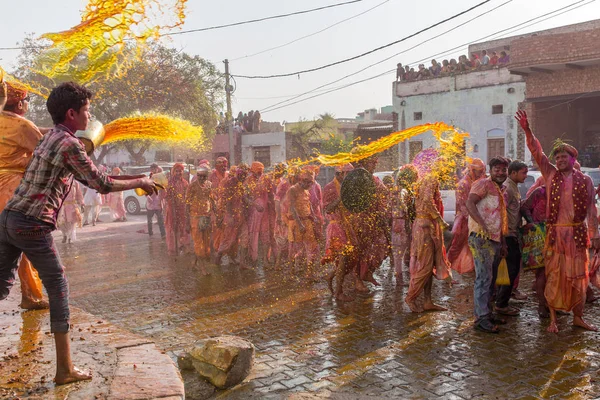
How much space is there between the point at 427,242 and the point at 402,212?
207 cm

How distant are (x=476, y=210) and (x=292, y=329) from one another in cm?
226

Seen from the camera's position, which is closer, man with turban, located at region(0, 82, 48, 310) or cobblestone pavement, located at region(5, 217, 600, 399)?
cobblestone pavement, located at region(5, 217, 600, 399)

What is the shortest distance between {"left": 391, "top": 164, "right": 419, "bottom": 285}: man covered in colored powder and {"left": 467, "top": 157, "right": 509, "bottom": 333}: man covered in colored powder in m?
1.23

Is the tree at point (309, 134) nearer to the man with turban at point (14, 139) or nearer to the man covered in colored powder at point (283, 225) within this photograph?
the man covered in colored powder at point (283, 225)

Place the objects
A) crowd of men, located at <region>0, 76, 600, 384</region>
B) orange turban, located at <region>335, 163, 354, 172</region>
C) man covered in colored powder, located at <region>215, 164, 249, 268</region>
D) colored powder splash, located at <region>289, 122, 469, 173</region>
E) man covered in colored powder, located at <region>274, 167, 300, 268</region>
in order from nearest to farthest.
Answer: crowd of men, located at <region>0, 76, 600, 384</region> → colored powder splash, located at <region>289, 122, 469, 173</region> → orange turban, located at <region>335, 163, 354, 172</region> → man covered in colored powder, located at <region>274, 167, 300, 268</region> → man covered in colored powder, located at <region>215, 164, 249, 268</region>

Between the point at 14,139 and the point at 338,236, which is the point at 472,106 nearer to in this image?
the point at 338,236

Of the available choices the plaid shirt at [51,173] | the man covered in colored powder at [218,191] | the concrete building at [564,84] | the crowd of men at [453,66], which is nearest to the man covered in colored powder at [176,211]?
the man covered in colored powder at [218,191]

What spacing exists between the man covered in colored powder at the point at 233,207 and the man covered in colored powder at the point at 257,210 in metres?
0.21

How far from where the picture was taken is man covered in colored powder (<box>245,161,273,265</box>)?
1122 centimetres

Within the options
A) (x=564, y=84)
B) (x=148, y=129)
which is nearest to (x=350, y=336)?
(x=148, y=129)

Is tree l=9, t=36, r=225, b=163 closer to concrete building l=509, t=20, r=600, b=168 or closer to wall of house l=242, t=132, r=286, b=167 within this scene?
wall of house l=242, t=132, r=286, b=167

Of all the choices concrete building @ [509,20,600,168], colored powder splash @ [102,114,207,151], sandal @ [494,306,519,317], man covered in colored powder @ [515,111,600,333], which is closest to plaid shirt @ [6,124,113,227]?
colored powder splash @ [102,114,207,151]

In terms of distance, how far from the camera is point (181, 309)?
7730mm

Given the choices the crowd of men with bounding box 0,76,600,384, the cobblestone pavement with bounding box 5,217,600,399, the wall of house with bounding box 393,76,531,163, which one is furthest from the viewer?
the wall of house with bounding box 393,76,531,163
